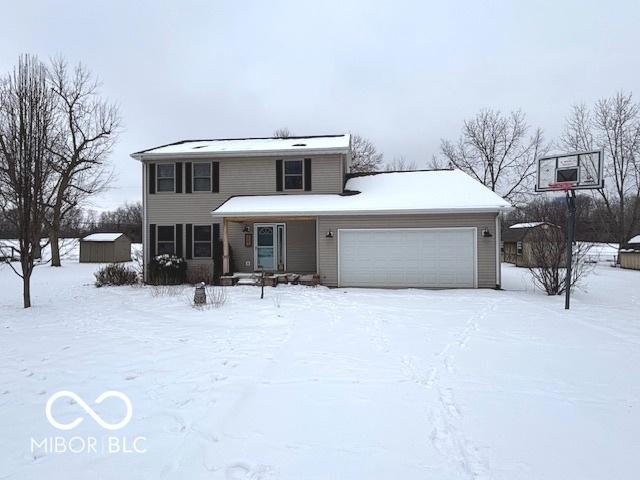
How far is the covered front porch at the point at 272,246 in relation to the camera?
15.7m

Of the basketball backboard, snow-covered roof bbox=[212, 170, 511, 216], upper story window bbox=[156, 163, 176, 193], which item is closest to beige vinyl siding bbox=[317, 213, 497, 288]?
snow-covered roof bbox=[212, 170, 511, 216]

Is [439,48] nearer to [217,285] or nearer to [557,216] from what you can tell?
[557,216]

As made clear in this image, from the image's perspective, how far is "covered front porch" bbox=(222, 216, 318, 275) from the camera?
15.7 m

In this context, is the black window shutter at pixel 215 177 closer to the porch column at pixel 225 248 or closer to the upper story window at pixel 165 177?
the upper story window at pixel 165 177

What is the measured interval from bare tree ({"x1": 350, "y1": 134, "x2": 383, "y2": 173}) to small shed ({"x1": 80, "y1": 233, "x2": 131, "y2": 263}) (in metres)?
20.1

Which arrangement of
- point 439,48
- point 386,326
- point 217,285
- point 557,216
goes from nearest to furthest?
1. point 386,326
2. point 557,216
3. point 217,285
4. point 439,48

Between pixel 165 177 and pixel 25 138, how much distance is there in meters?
6.76

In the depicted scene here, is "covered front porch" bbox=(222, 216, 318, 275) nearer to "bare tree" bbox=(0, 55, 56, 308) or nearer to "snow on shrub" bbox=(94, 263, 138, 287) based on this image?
"snow on shrub" bbox=(94, 263, 138, 287)

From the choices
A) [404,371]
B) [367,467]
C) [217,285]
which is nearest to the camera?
[367,467]

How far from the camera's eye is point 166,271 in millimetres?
14875

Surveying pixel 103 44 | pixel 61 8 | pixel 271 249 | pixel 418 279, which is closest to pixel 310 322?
pixel 418 279

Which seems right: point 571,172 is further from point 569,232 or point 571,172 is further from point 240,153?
point 240,153

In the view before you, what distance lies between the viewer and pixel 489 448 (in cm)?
316

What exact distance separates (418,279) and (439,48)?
9.41 meters
